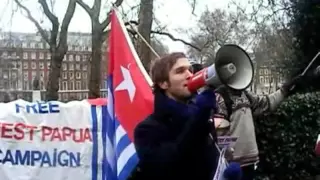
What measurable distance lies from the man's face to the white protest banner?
13.3 feet

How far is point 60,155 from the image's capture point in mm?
6969

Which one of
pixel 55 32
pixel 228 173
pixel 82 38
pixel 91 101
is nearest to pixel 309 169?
pixel 91 101

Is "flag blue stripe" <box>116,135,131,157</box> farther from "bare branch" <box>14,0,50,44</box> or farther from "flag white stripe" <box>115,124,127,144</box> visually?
"bare branch" <box>14,0,50,44</box>

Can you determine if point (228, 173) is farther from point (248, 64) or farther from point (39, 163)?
point (39, 163)

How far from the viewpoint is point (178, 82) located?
2.96m

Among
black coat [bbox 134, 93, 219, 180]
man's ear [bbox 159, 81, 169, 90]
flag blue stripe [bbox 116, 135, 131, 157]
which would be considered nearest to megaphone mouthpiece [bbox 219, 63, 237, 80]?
black coat [bbox 134, 93, 219, 180]

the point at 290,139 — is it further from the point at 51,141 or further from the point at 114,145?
the point at 114,145

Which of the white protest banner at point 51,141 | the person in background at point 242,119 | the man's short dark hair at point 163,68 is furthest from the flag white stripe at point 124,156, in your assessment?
the white protest banner at point 51,141

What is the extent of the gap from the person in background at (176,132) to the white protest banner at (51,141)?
406cm

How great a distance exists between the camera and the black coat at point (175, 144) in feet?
9.00

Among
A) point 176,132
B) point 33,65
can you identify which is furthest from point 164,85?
point 33,65

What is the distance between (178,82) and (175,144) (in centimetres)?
33

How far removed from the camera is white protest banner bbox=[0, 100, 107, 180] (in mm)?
6910

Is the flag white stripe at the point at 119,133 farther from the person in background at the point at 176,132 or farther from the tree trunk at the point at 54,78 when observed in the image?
the tree trunk at the point at 54,78
